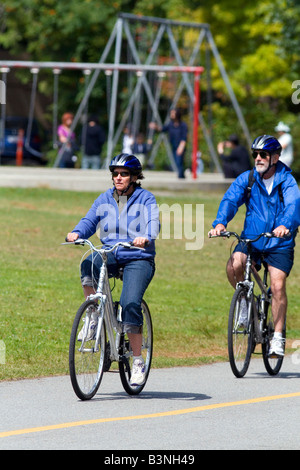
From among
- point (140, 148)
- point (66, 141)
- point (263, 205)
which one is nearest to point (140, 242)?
point (263, 205)

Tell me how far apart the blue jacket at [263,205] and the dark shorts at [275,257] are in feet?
0.17

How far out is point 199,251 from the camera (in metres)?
18.6

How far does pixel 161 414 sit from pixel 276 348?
2129mm

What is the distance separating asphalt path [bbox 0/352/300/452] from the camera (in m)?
6.85

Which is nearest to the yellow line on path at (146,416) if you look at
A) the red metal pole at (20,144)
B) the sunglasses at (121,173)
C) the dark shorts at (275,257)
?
the dark shorts at (275,257)

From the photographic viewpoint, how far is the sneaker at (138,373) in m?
8.53

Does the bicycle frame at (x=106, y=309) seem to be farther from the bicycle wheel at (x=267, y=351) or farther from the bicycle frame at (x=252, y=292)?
the bicycle wheel at (x=267, y=351)

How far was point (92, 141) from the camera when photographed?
2817cm

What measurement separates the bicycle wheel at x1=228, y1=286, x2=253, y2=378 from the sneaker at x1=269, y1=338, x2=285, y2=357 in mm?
196

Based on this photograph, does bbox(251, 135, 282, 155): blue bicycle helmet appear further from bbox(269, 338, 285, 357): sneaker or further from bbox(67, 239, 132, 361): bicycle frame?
bbox(67, 239, 132, 361): bicycle frame

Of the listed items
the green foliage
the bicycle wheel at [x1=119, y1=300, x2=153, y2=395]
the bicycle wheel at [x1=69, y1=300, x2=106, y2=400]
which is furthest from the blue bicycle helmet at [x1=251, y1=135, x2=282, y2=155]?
the green foliage

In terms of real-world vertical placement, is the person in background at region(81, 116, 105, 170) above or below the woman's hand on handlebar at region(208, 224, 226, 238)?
above

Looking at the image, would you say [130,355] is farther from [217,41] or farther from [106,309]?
[217,41]

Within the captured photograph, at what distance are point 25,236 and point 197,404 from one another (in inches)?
412
